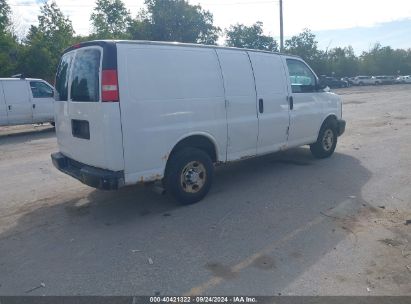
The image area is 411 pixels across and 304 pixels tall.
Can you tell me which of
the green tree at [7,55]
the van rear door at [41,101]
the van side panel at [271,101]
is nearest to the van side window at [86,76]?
the van side panel at [271,101]

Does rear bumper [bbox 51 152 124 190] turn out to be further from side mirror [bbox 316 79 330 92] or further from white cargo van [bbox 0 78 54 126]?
white cargo van [bbox 0 78 54 126]

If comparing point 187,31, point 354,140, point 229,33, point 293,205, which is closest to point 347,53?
point 229,33

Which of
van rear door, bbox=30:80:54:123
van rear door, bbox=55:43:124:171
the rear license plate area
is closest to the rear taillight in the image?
van rear door, bbox=55:43:124:171

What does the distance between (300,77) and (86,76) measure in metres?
4.18

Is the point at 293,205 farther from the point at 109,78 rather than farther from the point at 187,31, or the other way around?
the point at 187,31

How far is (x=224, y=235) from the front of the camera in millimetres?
4387

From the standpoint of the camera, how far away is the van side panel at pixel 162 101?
177 inches

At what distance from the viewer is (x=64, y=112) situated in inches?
206

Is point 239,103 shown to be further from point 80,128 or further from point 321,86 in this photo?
point 321,86

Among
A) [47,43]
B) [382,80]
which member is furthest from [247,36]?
[47,43]

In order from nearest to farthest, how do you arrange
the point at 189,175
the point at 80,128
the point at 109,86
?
1. the point at 109,86
2. the point at 80,128
3. the point at 189,175

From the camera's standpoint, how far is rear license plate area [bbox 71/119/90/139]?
186 inches

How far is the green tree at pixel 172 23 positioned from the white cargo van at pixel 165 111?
39.7m

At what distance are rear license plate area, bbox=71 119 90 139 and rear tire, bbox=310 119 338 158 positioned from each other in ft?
16.2
